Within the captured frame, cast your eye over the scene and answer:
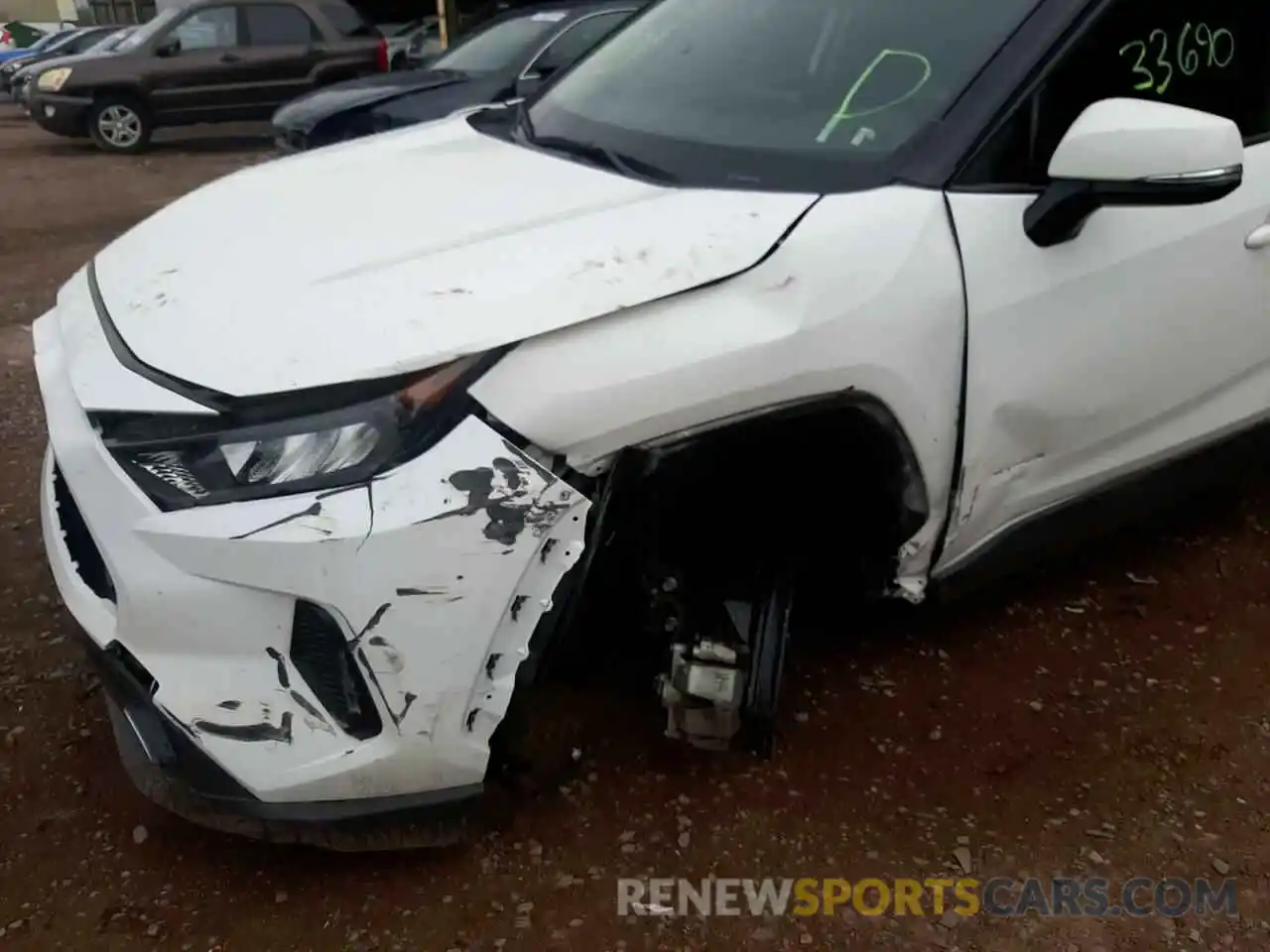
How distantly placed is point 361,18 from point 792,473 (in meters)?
12.7

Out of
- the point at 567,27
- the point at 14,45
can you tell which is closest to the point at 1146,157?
the point at 567,27

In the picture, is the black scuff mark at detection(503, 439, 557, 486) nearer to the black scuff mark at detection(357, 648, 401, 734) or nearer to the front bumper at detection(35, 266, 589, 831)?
the front bumper at detection(35, 266, 589, 831)

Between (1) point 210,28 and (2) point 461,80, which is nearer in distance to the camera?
(2) point 461,80

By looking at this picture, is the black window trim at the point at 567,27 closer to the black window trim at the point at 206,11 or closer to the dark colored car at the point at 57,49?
the black window trim at the point at 206,11

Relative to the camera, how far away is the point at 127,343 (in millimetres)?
1813

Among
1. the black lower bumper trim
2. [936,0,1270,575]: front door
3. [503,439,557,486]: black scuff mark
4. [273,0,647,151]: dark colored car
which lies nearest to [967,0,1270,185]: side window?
[936,0,1270,575]: front door

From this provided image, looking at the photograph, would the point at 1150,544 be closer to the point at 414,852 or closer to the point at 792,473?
the point at 792,473

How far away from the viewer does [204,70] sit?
12.4 meters

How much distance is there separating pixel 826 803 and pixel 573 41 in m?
6.01

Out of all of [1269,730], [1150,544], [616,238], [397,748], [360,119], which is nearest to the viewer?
[397,748]

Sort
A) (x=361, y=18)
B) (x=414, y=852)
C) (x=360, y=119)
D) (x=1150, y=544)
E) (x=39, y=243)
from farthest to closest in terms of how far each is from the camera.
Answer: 1. (x=361, y=18)
2. (x=39, y=243)
3. (x=360, y=119)
4. (x=1150, y=544)
5. (x=414, y=852)

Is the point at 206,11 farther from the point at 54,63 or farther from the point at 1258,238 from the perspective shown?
the point at 1258,238

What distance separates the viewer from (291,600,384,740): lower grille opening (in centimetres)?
164

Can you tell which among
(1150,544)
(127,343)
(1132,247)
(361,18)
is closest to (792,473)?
(1132,247)
